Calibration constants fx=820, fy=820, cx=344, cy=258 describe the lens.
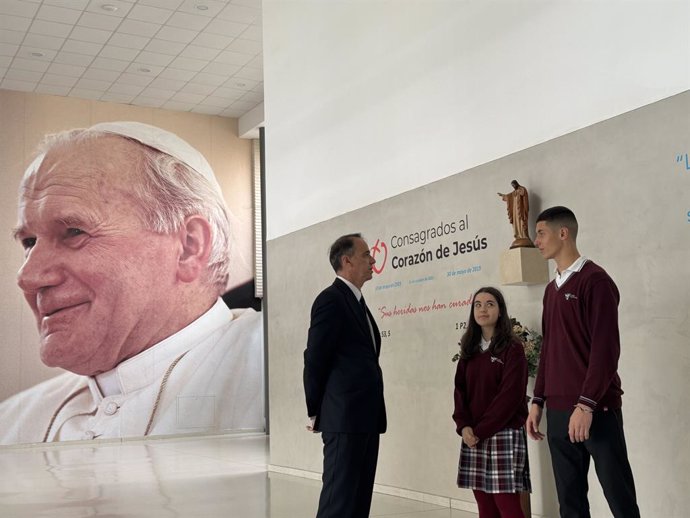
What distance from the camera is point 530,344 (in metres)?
5.28

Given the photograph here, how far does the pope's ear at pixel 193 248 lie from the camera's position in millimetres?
14547

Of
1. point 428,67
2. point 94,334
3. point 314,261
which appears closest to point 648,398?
point 428,67

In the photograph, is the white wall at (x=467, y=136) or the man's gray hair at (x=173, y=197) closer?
the white wall at (x=467, y=136)

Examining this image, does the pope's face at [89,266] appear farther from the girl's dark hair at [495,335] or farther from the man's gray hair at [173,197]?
the girl's dark hair at [495,335]

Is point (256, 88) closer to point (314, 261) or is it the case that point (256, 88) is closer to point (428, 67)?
point (314, 261)

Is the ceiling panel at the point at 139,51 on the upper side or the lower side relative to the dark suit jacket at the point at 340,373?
upper

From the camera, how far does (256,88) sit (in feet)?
47.6

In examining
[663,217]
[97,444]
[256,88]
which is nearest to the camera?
[663,217]

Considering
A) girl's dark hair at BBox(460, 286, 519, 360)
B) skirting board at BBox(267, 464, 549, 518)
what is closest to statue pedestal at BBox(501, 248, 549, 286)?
girl's dark hair at BBox(460, 286, 519, 360)

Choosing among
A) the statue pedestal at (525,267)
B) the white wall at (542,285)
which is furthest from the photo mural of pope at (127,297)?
the statue pedestal at (525,267)

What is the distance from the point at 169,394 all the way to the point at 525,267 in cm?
1014

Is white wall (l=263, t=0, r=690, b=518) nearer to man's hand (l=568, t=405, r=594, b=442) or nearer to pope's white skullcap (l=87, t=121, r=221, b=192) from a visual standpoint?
man's hand (l=568, t=405, r=594, b=442)

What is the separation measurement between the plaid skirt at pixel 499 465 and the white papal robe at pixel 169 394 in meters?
10.6

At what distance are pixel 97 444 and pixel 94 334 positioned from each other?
1.81 meters
